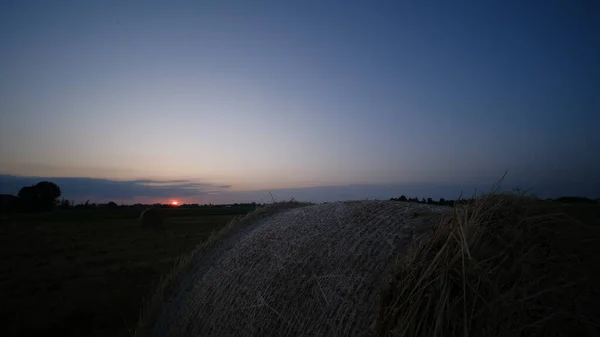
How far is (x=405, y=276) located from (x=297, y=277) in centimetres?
125

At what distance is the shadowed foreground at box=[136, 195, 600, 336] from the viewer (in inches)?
73.2

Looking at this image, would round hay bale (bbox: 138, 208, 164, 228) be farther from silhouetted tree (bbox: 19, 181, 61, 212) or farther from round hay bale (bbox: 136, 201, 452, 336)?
silhouetted tree (bbox: 19, 181, 61, 212)

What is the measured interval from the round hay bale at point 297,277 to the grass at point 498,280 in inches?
16.1

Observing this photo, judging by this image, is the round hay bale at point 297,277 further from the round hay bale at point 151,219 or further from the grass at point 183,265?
the round hay bale at point 151,219

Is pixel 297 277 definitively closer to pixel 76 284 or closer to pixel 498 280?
pixel 498 280

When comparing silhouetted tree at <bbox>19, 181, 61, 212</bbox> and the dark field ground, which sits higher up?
silhouetted tree at <bbox>19, 181, 61, 212</bbox>

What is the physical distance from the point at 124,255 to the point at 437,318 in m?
13.6

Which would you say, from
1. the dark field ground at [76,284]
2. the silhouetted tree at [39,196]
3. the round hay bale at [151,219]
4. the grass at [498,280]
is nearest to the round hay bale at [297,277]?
the grass at [498,280]

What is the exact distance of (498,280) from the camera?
192cm

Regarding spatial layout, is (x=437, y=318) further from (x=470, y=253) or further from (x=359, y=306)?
(x=359, y=306)

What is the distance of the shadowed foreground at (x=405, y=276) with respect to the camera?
1859 millimetres

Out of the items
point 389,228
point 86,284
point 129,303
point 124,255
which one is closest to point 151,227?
point 124,255

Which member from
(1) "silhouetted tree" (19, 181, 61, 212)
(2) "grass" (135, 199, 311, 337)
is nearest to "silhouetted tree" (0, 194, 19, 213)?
(1) "silhouetted tree" (19, 181, 61, 212)

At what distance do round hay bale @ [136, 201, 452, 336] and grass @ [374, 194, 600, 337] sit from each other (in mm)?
408
